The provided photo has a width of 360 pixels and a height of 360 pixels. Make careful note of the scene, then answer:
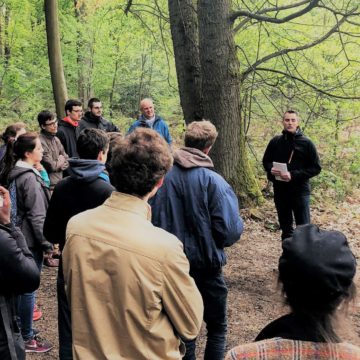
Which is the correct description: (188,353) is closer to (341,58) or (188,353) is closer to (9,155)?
(9,155)

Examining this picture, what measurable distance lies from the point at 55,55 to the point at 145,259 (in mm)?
9970

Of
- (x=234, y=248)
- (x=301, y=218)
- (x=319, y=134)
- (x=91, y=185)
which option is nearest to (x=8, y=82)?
(x=319, y=134)

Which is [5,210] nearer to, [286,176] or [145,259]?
[145,259]

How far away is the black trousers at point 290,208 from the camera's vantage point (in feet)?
19.7

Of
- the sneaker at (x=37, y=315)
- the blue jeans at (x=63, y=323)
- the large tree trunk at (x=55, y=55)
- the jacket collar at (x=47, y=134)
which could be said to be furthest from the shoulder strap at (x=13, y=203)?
the large tree trunk at (x=55, y=55)

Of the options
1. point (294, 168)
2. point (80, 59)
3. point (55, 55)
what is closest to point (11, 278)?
point (294, 168)

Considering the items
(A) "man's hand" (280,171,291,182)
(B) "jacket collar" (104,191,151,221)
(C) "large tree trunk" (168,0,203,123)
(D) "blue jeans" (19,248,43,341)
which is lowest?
(D) "blue jeans" (19,248,43,341)

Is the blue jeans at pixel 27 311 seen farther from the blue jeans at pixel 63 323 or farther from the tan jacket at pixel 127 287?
the tan jacket at pixel 127 287

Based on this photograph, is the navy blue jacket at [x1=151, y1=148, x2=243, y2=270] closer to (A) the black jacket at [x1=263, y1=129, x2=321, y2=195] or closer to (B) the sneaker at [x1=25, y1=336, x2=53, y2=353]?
(B) the sneaker at [x1=25, y1=336, x2=53, y2=353]

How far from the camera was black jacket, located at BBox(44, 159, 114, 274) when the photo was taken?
312 centimetres

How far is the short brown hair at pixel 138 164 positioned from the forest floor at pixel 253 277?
2.79 ft

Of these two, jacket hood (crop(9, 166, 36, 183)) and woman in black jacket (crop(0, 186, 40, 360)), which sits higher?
jacket hood (crop(9, 166, 36, 183))

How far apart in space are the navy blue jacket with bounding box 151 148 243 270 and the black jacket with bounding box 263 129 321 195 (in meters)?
2.73

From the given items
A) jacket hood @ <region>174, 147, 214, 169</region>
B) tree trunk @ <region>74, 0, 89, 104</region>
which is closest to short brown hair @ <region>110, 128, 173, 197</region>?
jacket hood @ <region>174, 147, 214, 169</region>
